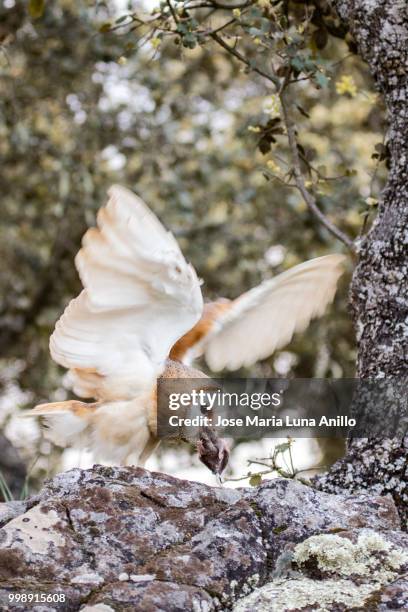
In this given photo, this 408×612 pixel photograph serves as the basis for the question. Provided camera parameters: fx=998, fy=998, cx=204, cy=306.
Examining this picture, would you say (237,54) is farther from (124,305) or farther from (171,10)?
(124,305)

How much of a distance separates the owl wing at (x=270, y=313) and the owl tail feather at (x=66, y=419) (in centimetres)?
51

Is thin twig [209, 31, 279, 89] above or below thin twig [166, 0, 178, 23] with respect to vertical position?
below

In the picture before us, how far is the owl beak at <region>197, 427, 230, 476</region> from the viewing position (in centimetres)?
338

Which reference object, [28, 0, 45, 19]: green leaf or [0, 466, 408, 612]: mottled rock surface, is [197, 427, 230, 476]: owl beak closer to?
[0, 466, 408, 612]: mottled rock surface

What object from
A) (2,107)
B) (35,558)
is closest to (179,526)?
(35,558)

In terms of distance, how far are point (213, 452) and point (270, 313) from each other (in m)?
0.54

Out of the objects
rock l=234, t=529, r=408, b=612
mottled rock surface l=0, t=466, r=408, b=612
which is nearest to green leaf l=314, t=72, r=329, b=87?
mottled rock surface l=0, t=466, r=408, b=612

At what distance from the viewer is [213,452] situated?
340 centimetres

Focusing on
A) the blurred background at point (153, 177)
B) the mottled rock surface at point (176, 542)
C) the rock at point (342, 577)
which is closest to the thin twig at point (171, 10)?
the mottled rock surface at point (176, 542)

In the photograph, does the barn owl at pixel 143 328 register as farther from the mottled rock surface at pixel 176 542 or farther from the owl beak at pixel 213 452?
the mottled rock surface at pixel 176 542

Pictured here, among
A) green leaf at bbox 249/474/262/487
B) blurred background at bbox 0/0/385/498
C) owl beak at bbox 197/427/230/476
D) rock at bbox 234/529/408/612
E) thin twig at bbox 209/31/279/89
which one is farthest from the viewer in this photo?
blurred background at bbox 0/0/385/498

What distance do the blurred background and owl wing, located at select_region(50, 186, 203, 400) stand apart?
379 cm

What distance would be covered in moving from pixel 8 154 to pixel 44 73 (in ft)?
2.81

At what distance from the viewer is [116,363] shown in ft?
11.5
